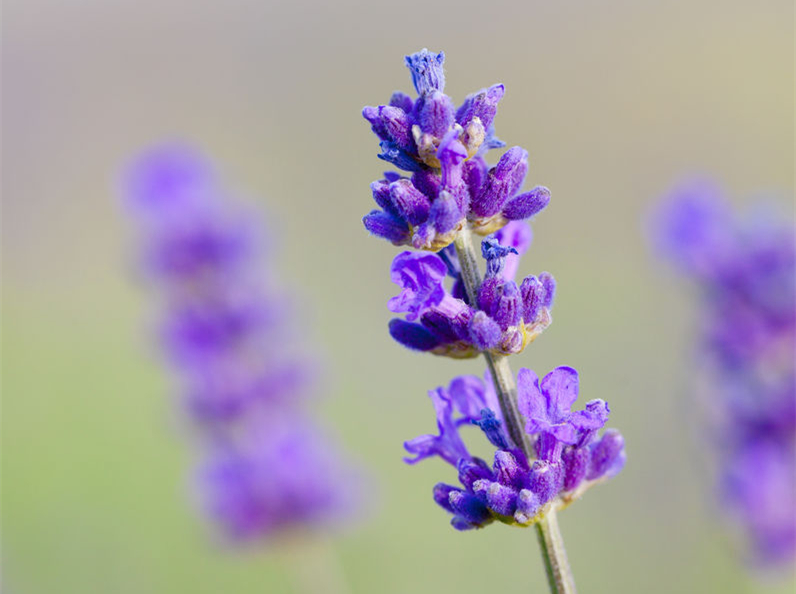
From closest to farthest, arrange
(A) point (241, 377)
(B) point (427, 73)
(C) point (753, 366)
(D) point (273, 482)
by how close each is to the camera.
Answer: (B) point (427, 73), (C) point (753, 366), (D) point (273, 482), (A) point (241, 377)

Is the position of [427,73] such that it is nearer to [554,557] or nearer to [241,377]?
[554,557]

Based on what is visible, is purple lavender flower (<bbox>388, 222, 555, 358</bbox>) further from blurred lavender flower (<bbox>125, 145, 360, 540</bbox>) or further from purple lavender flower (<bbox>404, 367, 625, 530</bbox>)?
blurred lavender flower (<bbox>125, 145, 360, 540</bbox>)

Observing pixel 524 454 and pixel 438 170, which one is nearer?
pixel 524 454

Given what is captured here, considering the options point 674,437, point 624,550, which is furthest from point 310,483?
point 674,437

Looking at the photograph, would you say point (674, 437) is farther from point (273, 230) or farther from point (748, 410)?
point (273, 230)

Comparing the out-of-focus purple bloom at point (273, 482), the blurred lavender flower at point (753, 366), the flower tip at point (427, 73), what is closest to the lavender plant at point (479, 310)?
the flower tip at point (427, 73)

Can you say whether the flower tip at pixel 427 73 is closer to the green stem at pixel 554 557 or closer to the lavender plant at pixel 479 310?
the lavender plant at pixel 479 310

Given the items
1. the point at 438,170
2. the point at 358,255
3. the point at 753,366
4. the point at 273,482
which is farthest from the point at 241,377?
the point at 358,255
